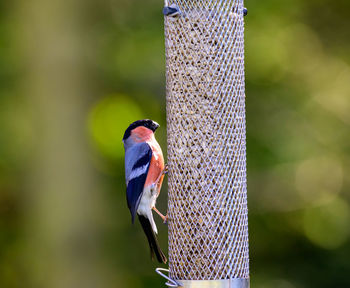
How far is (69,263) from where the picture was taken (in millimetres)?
10125

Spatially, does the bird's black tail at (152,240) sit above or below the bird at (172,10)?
below

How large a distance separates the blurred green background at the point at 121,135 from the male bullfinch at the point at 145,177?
3.90 metres

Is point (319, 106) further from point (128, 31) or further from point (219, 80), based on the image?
point (219, 80)

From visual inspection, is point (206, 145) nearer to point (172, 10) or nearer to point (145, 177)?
point (145, 177)

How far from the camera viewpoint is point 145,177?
240 inches

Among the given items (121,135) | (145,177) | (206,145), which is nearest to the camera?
(206,145)

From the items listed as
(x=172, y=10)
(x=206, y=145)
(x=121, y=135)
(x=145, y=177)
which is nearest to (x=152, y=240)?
(x=145, y=177)

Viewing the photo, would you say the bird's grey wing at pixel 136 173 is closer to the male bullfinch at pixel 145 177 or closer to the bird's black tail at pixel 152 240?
the male bullfinch at pixel 145 177

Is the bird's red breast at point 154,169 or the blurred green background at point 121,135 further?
the blurred green background at point 121,135

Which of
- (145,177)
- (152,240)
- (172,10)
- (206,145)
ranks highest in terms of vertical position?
(172,10)

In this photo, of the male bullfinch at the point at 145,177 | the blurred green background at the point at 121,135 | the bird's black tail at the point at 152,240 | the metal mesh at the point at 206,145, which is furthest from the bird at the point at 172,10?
the blurred green background at the point at 121,135

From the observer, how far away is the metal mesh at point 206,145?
5363 mm

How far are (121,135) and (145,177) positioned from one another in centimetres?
445

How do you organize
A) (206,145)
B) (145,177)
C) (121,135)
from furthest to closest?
(121,135) < (145,177) < (206,145)
